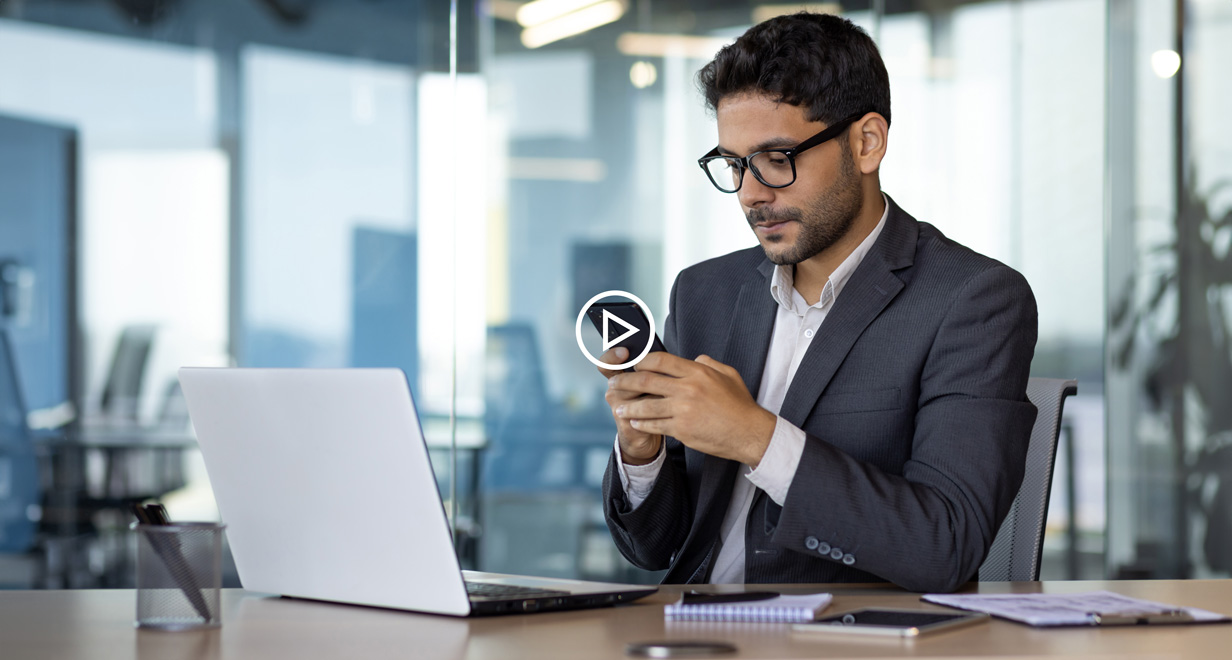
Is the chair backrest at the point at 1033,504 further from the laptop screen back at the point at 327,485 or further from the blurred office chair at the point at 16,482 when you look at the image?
the blurred office chair at the point at 16,482

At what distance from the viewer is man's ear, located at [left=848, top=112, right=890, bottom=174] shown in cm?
184

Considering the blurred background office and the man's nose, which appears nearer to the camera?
the man's nose

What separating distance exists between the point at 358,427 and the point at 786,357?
0.91m

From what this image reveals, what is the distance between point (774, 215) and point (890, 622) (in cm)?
78

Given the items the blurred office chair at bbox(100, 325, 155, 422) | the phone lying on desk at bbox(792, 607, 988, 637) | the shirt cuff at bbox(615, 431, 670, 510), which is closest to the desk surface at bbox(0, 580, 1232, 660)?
the phone lying on desk at bbox(792, 607, 988, 637)

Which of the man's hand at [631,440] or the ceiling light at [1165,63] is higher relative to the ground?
the ceiling light at [1165,63]

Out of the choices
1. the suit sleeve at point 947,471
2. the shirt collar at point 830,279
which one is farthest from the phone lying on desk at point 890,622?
the shirt collar at point 830,279

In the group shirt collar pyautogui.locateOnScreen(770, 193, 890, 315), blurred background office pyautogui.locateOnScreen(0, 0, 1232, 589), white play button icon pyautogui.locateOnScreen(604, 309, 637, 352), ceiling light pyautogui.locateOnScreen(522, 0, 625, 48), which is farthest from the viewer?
ceiling light pyautogui.locateOnScreen(522, 0, 625, 48)

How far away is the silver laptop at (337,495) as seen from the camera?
118cm

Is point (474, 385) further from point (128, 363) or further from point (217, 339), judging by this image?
point (128, 363)

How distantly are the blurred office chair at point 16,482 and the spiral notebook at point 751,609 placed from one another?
3.47 meters

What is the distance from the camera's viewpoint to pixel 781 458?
1.48 meters

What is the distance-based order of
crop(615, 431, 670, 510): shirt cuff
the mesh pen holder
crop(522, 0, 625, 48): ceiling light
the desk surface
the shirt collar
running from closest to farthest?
the desk surface
the mesh pen holder
crop(615, 431, 670, 510): shirt cuff
the shirt collar
crop(522, 0, 625, 48): ceiling light

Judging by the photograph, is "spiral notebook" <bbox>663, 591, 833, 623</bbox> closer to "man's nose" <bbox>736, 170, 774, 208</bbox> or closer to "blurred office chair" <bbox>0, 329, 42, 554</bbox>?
"man's nose" <bbox>736, 170, 774, 208</bbox>
